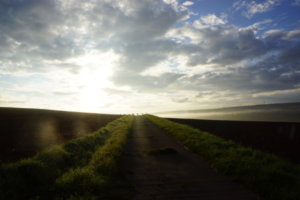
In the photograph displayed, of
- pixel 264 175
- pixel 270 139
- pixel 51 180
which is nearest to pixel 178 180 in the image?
pixel 264 175

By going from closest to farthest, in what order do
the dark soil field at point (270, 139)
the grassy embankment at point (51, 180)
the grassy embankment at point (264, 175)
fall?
the grassy embankment at point (51, 180) → the grassy embankment at point (264, 175) → the dark soil field at point (270, 139)

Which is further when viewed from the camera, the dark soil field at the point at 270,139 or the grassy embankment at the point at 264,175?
the dark soil field at the point at 270,139

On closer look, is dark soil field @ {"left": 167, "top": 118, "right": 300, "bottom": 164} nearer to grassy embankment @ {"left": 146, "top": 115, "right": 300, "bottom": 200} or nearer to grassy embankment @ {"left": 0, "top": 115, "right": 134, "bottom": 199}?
grassy embankment @ {"left": 146, "top": 115, "right": 300, "bottom": 200}

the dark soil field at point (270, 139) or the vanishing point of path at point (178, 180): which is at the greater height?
the vanishing point of path at point (178, 180)

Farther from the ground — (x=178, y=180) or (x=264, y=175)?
(x=264, y=175)

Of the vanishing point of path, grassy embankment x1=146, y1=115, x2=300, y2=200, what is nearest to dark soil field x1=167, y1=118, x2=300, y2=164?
grassy embankment x1=146, y1=115, x2=300, y2=200

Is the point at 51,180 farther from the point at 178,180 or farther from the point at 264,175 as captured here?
the point at 264,175

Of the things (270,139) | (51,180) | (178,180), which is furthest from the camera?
(270,139)

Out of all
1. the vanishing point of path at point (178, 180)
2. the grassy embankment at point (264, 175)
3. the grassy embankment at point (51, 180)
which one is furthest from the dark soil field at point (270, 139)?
the grassy embankment at point (51, 180)

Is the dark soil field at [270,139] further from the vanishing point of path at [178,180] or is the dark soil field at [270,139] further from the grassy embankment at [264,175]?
the vanishing point of path at [178,180]

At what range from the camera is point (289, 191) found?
446 cm

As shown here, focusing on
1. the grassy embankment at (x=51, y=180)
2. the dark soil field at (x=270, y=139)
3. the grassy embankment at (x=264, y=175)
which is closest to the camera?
the grassy embankment at (x=51, y=180)

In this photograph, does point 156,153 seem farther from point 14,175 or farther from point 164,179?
point 14,175

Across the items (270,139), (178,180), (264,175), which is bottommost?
(270,139)
